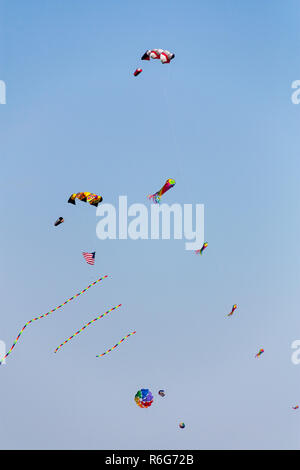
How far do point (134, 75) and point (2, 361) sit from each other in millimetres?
16232

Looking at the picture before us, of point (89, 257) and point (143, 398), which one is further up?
point (89, 257)

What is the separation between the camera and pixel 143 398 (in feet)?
94.0

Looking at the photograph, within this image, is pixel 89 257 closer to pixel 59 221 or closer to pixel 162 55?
pixel 59 221

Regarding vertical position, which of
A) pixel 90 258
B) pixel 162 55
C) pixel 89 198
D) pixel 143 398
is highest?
pixel 162 55

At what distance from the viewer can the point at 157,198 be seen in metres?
26.9

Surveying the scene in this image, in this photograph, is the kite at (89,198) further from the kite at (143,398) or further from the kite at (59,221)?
the kite at (143,398)

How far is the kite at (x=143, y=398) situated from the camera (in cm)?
2864

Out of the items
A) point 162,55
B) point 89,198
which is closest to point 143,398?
point 89,198

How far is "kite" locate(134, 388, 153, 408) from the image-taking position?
2864 cm

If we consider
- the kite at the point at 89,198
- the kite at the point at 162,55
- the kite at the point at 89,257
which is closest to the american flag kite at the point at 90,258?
the kite at the point at 89,257

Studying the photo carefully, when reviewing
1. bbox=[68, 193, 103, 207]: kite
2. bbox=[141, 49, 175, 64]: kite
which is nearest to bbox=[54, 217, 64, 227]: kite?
bbox=[68, 193, 103, 207]: kite
